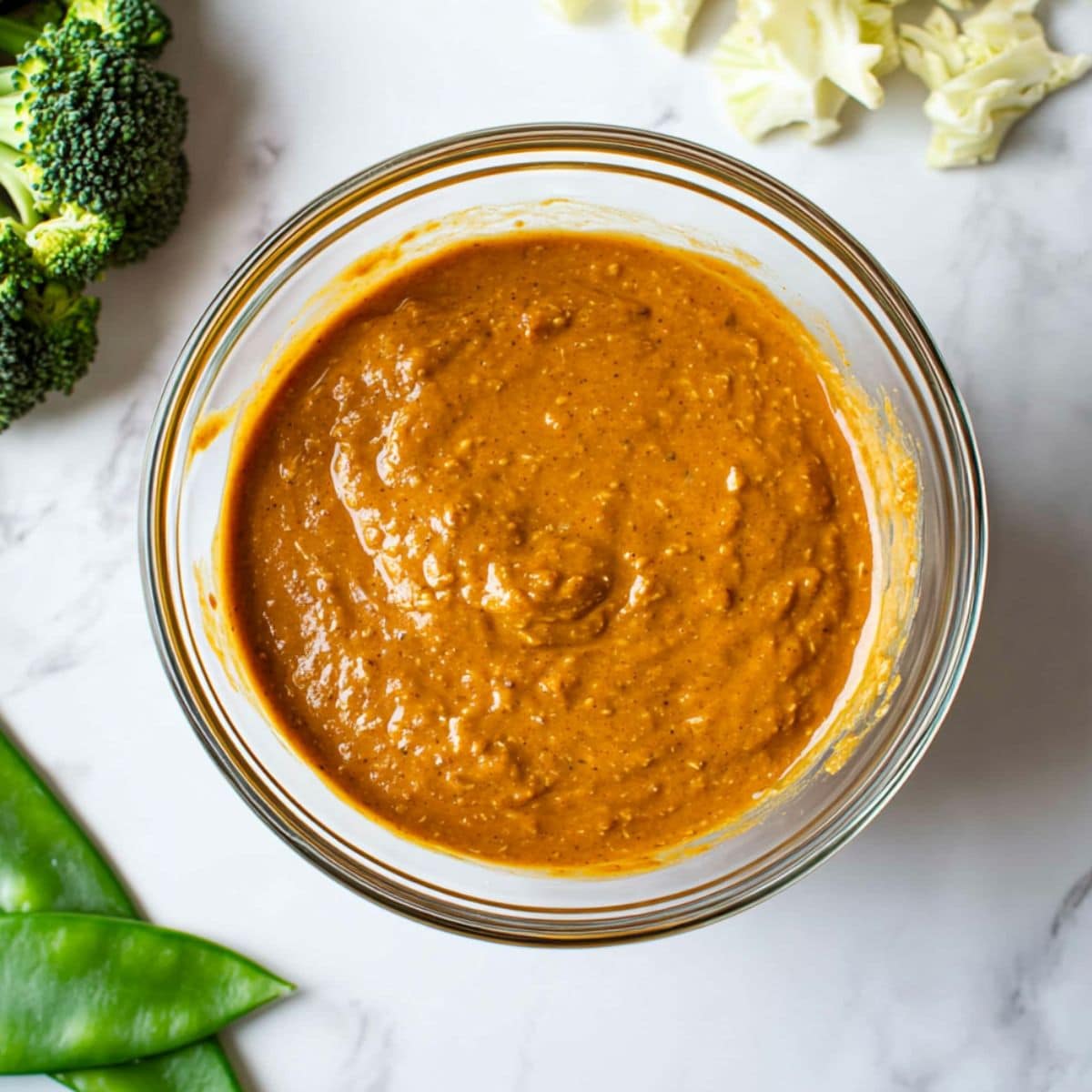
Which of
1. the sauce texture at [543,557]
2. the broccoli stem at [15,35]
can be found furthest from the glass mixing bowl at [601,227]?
the broccoli stem at [15,35]

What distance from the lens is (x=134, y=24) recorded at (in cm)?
233

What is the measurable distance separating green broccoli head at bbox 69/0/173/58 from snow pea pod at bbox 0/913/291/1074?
5.66 feet

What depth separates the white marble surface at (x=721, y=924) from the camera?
8.00ft

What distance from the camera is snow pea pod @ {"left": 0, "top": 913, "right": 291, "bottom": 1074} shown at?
2.44 meters

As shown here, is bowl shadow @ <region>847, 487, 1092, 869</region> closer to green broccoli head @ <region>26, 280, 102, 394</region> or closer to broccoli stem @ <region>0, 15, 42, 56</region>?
green broccoli head @ <region>26, 280, 102, 394</region>

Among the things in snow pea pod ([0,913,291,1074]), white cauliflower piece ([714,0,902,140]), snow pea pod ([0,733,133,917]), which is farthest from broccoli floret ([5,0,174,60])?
snow pea pod ([0,913,291,1074])

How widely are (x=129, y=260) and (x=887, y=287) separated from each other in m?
1.46

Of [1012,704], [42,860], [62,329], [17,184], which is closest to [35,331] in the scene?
[62,329]

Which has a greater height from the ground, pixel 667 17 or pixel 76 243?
pixel 76 243

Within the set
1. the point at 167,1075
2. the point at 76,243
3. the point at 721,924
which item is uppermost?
the point at 76,243

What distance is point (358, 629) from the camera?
2129mm

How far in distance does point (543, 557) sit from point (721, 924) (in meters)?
0.91

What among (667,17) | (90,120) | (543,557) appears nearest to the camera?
(543,557)

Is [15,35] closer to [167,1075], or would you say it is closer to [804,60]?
[804,60]
